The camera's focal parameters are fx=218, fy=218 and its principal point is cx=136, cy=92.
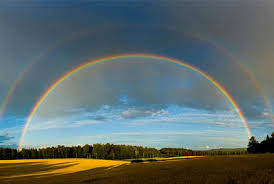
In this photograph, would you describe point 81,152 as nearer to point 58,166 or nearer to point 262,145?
point 58,166

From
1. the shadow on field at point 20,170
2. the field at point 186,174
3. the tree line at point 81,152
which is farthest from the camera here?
the tree line at point 81,152

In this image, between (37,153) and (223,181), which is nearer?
(223,181)

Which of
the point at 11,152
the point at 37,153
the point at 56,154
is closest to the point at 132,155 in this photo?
the point at 56,154

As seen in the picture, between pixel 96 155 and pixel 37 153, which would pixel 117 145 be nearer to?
pixel 96 155

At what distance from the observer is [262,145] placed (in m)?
96.1

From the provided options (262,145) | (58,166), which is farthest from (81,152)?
(262,145)

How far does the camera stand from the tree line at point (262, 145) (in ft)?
295

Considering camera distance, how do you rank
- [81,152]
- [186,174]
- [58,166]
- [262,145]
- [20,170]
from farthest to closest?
1. [81,152]
2. [262,145]
3. [58,166]
4. [20,170]
5. [186,174]

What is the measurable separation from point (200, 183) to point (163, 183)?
103 inches

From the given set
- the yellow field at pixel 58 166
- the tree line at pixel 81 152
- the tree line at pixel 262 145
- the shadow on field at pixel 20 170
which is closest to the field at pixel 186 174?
the yellow field at pixel 58 166

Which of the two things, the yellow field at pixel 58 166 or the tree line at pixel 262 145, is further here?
the tree line at pixel 262 145

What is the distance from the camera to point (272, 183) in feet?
38.3

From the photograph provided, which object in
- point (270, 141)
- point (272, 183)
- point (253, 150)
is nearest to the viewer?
point (272, 183)

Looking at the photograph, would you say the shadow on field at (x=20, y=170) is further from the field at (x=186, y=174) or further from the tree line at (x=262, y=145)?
the tree line at (x=262, y=145)
